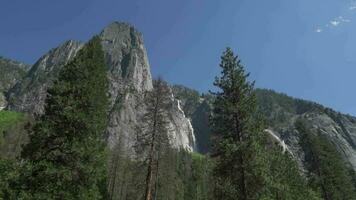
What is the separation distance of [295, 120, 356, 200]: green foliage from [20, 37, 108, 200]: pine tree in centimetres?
2981

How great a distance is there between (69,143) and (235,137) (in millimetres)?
10371

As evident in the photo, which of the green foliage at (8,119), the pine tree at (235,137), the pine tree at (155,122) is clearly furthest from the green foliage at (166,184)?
the green foliage at (8,119)

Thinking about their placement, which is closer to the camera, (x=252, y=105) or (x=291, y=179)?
(x=252, y=105)

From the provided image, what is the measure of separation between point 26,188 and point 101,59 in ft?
34.6

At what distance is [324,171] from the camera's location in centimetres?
4278

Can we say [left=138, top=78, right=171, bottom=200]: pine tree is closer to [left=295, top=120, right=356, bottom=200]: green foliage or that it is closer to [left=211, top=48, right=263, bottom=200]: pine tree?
[left=211, top=48, right=263, bottom=200]: pine tree

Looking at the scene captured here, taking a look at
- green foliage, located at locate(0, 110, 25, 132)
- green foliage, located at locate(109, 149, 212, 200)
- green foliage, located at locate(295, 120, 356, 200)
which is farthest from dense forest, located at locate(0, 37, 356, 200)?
green foliage, located at locate(0, 110, 25, 132)

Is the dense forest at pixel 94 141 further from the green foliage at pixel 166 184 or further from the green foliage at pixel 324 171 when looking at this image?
the green foliage at pixel 166 184

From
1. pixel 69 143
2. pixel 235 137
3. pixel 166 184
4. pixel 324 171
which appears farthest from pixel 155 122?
pixel 324 171

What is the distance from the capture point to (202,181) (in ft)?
257

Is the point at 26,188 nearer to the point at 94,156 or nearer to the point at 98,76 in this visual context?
the point at 94,156

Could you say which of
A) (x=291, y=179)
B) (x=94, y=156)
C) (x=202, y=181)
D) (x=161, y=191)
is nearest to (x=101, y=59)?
(x=94, y=156)

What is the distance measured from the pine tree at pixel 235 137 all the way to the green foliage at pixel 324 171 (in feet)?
74.6

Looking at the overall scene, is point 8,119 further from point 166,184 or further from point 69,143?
point 69,143
